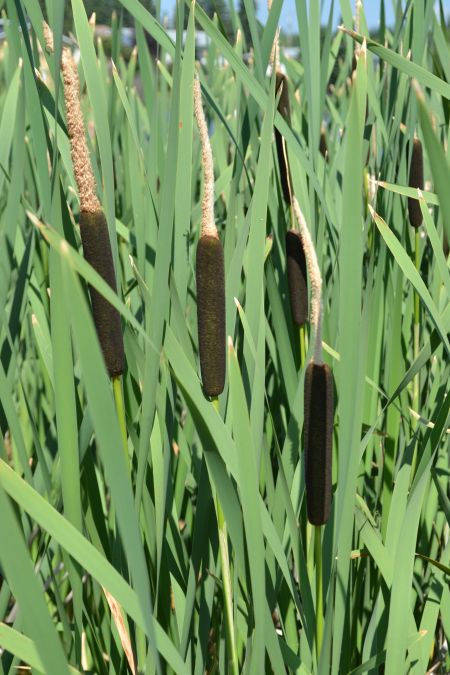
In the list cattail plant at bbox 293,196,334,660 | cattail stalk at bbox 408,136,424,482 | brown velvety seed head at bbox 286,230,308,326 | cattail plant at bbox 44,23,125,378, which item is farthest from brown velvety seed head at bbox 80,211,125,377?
cattail stalk at bbox 408,136,424,482

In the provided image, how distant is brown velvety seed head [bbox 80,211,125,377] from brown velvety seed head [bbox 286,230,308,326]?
25 cm

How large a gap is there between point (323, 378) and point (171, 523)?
0.87ft

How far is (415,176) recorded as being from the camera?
957mm

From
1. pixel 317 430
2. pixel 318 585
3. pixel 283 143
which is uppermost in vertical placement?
pixel 283 143

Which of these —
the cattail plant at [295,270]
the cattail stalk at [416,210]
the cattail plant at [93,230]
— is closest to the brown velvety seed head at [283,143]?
the cattail plant at [295,270]

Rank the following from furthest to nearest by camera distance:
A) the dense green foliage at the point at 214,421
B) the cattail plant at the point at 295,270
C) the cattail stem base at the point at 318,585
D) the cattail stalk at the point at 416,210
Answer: the cattail stalk at the point at 416,210 → the cattail plant at the point at 295,270 → the cattail stem base at the point at 318,585 → the dense green foliage at the point at 214,421

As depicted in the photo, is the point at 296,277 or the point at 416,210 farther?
the point at 416,210

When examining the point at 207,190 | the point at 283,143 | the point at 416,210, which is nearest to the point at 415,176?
the point at 416,210

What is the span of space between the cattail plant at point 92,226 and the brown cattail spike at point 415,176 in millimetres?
563

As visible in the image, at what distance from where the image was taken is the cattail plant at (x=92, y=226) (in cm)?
44

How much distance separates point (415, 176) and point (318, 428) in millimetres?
574

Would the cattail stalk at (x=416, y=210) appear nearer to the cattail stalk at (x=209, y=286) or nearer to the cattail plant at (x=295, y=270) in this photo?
the cattail plant at (x=295, y=270)

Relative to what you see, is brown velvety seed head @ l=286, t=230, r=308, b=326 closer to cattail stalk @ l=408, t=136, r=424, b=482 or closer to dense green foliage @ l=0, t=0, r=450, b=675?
dense green foliage @ l=0, t=0, r=450, b=675

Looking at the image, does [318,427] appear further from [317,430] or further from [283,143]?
[283,143]
